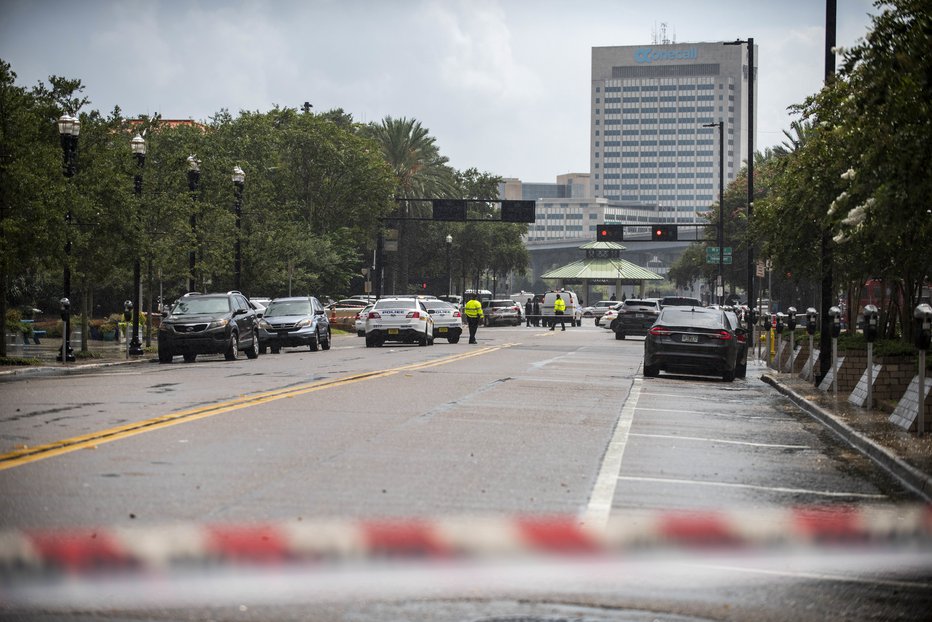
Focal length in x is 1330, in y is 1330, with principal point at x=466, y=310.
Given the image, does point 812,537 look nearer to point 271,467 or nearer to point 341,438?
point 271,467

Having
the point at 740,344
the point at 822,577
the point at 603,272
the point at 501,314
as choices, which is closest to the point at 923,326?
the point at 822,577

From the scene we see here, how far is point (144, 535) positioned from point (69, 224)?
24.2 metres

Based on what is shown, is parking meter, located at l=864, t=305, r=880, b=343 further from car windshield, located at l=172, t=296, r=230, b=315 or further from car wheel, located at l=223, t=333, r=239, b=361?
car windshield, located at l=172, t=296, r=230, b=315

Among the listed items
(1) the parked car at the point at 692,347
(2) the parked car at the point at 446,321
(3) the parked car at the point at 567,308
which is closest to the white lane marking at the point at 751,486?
(1) the parked car at the point at 692,347

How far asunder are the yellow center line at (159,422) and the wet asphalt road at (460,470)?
0.05 meters

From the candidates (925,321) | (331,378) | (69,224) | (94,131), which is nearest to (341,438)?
(925,321)

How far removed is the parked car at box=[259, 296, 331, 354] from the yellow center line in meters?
14.4

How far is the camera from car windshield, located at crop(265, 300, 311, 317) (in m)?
40.3

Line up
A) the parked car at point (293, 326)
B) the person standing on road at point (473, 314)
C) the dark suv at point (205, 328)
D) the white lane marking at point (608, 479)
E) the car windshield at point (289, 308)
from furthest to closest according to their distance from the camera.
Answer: the person standing on road at point (473, 314) < the car windshield at point (289, 308) < the parked car at point (293, 326) < the dark suv at point (205, 328) < the white lane marking at point (608, 479)

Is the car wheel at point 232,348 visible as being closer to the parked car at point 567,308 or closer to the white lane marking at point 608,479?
the white lane marking at point 608,479

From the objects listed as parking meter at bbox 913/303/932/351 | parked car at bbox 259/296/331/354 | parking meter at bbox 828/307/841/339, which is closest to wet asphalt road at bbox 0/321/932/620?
parking meter at bbox 828/307/841/339

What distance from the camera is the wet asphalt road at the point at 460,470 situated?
690cm

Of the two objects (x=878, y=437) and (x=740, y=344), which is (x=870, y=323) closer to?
(x=878, y=437)

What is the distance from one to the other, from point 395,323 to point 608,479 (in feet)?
103
